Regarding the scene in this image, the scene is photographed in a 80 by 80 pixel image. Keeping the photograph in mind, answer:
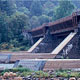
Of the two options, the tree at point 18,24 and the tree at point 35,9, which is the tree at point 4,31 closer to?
the tree at point 18,24

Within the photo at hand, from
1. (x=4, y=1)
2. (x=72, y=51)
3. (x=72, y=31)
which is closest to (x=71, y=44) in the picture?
(x=72, y=51)

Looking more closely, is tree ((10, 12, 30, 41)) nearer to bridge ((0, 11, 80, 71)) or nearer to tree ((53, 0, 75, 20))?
bridge ((0, 11, 80, 71))

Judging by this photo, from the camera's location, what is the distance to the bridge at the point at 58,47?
18.8 m

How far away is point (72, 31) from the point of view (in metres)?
30.6

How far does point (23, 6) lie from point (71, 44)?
6531 centimetres

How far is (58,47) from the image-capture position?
92.2 ft

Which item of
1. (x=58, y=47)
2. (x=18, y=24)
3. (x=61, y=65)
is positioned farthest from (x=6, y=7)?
(x=61, y=65)

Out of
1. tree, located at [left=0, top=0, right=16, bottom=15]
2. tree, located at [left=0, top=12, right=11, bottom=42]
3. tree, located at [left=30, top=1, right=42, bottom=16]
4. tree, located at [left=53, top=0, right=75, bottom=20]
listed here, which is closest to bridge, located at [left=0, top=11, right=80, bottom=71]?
tree, located at [left=0, top=12, right=11, bottom=42]

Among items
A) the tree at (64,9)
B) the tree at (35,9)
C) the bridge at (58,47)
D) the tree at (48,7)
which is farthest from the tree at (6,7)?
the tree at (48,7)

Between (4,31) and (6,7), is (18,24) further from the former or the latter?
(6,7)

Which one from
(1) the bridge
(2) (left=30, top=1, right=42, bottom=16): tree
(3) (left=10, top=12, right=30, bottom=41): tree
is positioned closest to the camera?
(1) the bridge

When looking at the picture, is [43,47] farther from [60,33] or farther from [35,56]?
[35,56]

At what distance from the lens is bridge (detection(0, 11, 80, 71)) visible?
739 inches

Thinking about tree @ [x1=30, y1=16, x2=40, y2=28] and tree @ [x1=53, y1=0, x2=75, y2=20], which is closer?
tree @ [x1=53, y1=0, x2=75, y2=20]
